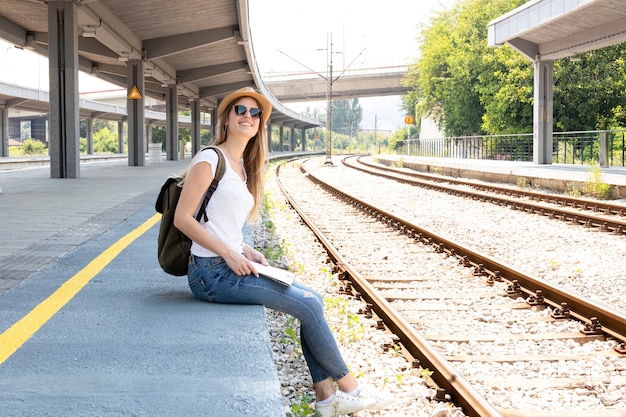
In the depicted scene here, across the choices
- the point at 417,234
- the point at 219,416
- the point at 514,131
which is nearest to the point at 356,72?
the point at 514,131

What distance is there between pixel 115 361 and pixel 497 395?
91.4 inches

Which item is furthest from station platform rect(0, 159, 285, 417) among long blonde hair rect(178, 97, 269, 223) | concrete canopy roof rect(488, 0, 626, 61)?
concrete canopy roof rect(488, 0, 626, 61)

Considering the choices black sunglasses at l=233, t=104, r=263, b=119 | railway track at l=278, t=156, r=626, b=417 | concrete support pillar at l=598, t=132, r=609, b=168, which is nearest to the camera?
black sunglasses at l=233, t=104, r=263, b=119

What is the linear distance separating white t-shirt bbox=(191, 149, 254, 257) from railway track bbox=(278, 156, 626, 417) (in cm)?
160

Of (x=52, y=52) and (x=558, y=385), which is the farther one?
(x=52, y=52)

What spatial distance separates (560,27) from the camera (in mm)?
23375

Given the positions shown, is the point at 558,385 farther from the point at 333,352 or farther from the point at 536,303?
the point at 536,303

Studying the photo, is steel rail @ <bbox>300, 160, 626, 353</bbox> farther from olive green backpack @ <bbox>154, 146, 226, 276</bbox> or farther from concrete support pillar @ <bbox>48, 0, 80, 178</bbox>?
concrete support pillar @ <bbox>48, 0, 80, 178</bbox>

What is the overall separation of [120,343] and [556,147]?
2737 cm

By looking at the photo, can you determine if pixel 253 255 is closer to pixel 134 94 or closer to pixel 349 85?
pixel 134 94

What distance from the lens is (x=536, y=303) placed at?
710 centimetres

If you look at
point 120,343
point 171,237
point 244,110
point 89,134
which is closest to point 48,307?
point 171,237

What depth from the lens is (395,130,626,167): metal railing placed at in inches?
966

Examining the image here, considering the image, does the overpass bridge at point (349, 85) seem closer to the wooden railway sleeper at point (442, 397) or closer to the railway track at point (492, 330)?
the railway track at point (492, 330)
